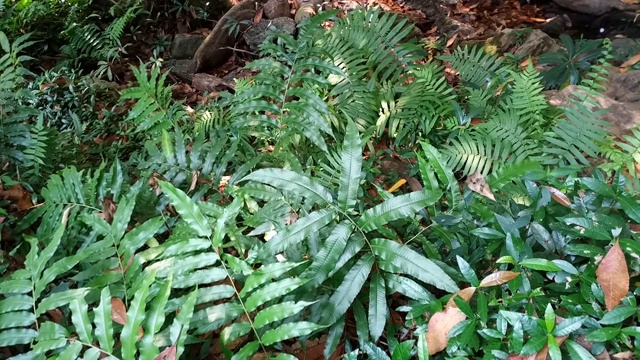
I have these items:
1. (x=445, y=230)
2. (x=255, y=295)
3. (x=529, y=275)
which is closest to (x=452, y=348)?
(x=529, y=275)

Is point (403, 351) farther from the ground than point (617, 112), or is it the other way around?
point (403, 351)

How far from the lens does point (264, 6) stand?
5484 millimetres

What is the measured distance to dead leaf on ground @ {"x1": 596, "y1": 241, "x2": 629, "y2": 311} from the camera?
1558mm

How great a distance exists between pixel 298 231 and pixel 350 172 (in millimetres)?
301

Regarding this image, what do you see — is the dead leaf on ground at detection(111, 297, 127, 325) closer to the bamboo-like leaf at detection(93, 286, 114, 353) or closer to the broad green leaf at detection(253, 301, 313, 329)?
the bamboo-like leaf at detection(93, 286, 114, 353)

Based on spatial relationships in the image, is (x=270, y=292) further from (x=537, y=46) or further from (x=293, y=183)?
(x=537, y=46)

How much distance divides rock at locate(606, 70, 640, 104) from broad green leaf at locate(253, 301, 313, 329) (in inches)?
125

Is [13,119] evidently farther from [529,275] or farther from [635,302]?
[635,302]

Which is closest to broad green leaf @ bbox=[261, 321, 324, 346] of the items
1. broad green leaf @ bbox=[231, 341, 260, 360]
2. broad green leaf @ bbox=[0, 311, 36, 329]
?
broad green leaf @ bbox=[231, 341, 260, 360]

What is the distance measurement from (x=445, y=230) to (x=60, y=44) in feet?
15.7

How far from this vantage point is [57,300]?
72.1 inches

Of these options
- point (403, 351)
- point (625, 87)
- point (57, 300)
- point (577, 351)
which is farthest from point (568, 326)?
point (625, 87)

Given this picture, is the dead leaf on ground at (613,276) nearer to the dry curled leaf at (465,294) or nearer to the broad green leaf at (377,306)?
the dry curled leaf at (465,294)

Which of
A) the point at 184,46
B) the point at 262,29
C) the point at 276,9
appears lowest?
the point at 184,46
